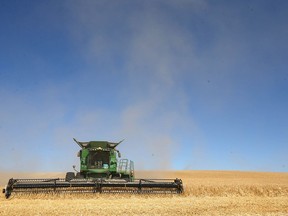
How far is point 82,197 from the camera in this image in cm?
2103

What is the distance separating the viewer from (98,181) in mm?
21969

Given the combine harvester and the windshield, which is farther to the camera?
the windshield

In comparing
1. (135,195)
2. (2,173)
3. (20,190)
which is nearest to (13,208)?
(20,190)

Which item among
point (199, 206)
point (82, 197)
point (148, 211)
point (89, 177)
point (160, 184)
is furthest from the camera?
point (89, 177)

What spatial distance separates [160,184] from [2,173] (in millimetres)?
62187

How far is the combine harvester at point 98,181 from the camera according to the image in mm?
21391

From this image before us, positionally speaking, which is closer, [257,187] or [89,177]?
[89,177]

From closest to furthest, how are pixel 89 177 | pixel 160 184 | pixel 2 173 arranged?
1. pixel 160 184
2. pixel 89 177
3. pixel 2 173

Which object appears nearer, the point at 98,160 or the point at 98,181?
the point at 98,181

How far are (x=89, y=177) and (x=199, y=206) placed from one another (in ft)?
33.7

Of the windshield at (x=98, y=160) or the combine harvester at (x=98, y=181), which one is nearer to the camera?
the combine harvester at (x=98, y=181)

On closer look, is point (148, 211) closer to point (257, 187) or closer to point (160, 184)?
point (160, 184)

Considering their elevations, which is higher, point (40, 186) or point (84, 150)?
point (84, 150)

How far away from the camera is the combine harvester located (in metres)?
21.4
